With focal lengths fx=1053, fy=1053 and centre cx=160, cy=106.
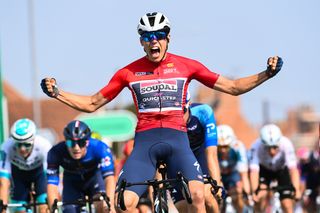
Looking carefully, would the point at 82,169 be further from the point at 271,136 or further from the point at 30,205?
the point at 271,136

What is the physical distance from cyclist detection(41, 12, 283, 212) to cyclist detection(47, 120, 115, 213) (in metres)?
2.58

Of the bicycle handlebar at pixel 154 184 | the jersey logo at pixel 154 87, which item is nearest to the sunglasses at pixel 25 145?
the jersey logo at pixel 154 87

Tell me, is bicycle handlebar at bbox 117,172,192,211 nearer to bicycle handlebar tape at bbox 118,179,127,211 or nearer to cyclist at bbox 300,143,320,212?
bicycle handlebar tape at bbox 118,179,127,211

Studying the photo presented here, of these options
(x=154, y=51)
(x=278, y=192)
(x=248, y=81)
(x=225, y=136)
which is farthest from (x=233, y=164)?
(x=154, y=51)

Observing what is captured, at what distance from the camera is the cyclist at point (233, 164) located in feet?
61.1

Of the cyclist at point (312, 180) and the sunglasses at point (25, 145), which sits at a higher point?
the sunglasses at point (25, 145)

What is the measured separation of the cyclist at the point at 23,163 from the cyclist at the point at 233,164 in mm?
3854

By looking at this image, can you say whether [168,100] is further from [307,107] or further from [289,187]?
[307,107]

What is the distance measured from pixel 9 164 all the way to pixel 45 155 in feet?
1.81

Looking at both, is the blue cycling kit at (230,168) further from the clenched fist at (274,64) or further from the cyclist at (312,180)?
the clenched fist at (274,64)

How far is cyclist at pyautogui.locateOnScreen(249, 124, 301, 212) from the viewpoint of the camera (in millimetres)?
17109

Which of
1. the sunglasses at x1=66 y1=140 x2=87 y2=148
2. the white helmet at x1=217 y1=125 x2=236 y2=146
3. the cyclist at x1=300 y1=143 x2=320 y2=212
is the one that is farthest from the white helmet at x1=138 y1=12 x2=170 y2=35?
the cyclist at x1=300 y1=143 x2=320 y2=212

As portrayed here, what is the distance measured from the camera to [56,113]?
248ft

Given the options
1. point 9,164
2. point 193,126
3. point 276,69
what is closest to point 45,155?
point 9,164
